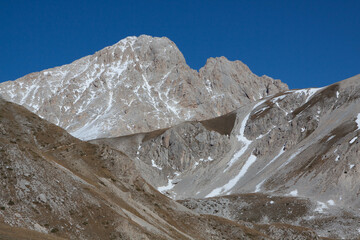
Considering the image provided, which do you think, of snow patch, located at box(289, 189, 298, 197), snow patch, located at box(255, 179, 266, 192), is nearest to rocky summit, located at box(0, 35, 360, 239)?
snow patch, located at box(255, 179, 266, 192)

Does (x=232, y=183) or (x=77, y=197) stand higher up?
(x=77, y=197)

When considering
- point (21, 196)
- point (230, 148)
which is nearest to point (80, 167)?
point (21, 196)

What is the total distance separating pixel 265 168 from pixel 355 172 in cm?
3886

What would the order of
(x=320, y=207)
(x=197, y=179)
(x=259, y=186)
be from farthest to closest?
(x=197, y=179)
(x=259, y=186)
(x=320, y=207)

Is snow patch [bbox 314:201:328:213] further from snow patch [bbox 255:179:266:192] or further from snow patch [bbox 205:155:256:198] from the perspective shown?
snow patch [bbox 205:155:256:198]

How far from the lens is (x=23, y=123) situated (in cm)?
5359

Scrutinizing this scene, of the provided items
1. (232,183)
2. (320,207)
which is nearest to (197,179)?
(232,183)

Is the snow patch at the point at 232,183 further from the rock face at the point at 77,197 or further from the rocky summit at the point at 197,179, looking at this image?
the rock face at the point at 77,197

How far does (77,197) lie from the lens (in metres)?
34.2

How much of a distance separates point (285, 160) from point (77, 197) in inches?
4975

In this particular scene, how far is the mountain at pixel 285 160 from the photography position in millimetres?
112938

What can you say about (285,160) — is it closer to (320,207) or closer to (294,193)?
(294,193)

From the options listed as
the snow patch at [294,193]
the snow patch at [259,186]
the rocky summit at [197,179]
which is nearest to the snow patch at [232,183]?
the rocky summit at [197,179]

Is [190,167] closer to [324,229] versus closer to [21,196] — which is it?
[324,229]
